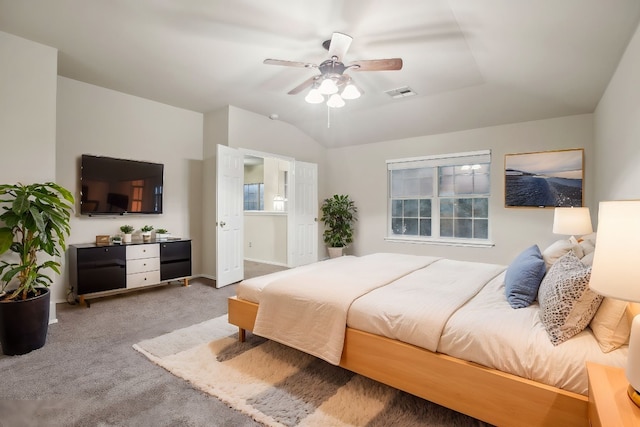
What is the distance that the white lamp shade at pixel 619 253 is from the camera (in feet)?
3.05

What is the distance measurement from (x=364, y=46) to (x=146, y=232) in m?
3.56

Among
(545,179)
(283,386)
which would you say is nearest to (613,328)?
(283,386)

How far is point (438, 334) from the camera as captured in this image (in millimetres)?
1649

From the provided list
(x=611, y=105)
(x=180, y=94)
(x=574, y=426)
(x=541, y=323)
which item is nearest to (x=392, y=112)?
(x=611, y=105)

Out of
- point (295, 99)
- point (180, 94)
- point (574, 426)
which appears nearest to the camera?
point (574, 426)

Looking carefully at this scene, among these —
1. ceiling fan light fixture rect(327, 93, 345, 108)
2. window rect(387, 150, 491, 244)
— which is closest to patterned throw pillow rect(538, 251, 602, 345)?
ceiling fan light fixture rect(327, 93, 345, 108)

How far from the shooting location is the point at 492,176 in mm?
4684

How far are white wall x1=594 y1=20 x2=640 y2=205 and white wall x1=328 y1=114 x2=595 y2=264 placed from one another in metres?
0.45

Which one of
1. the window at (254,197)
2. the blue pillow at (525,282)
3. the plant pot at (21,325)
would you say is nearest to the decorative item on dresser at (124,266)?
the plant pot at (21,325)

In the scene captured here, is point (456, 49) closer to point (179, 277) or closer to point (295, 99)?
point (295, 99)

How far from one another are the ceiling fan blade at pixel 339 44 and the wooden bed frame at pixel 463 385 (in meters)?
2.21

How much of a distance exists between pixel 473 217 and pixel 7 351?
18.4 feet

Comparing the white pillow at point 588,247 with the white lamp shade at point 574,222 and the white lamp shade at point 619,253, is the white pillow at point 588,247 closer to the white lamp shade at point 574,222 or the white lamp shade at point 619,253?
the white lamp shade at point 574,222

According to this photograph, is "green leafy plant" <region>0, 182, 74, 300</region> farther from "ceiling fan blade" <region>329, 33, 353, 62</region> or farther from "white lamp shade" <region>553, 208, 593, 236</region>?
"white lamp shade" <region>553, 208, 593, 236</region>
